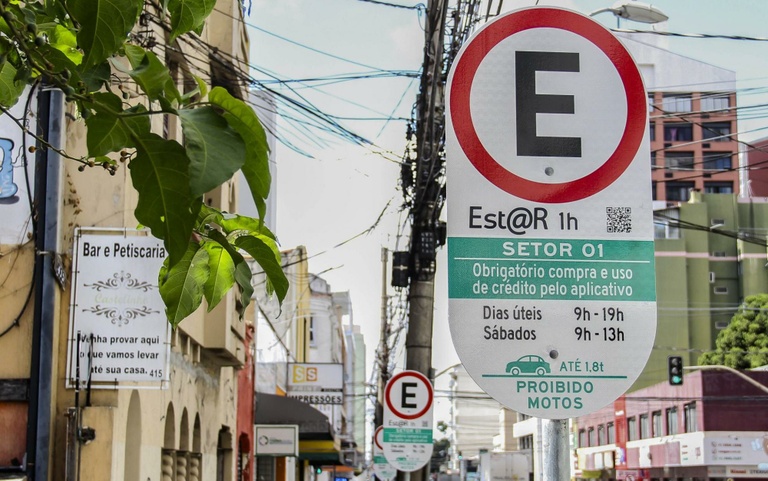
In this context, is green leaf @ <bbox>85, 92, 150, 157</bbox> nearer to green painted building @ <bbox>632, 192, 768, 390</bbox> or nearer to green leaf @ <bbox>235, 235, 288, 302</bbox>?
green leaf @ <bbox>235, 235, 288, 302</bbox>

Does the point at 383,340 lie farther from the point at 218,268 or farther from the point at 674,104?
the point at 674,104

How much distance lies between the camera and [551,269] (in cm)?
309

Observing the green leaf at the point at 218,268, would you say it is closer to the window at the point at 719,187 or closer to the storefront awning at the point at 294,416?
the storefront awning at the point at 294,416

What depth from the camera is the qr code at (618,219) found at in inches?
124

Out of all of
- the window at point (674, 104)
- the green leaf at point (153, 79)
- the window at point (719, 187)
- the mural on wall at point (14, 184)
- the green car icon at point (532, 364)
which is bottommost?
the green car icon at point (532, 364)

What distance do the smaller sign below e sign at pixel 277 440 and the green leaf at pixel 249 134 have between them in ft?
63.9

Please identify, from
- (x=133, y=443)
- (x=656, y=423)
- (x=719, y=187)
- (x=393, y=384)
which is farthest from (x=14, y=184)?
(x=719, y=187)

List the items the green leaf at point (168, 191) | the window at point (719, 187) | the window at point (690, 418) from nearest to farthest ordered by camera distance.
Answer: the green leaf at point (168, 191), the window at point (690, 418), the window at point (719, 187)

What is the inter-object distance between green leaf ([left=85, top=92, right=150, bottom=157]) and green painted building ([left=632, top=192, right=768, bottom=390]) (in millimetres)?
73280

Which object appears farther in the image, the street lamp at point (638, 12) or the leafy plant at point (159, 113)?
the street lamp at point (638, 12)

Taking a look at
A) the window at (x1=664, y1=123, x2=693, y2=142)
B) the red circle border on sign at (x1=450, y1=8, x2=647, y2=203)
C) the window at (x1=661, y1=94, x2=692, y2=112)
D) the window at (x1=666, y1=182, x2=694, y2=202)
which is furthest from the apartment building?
the red circle border on sign at (x1=450, y1=8, x2=647, y2=203)

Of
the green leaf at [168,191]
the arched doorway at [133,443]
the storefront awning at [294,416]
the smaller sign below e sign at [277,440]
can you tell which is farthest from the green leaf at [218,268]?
the storefront awning at [294,416]

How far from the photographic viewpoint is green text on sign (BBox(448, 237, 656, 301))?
3.06m

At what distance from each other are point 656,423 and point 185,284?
5404cm
